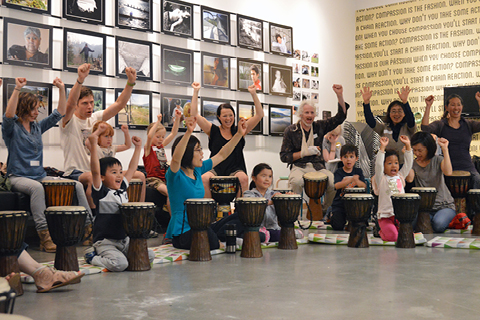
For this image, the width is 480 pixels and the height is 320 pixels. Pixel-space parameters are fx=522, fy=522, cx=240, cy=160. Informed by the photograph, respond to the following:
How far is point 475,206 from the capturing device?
5.32 m

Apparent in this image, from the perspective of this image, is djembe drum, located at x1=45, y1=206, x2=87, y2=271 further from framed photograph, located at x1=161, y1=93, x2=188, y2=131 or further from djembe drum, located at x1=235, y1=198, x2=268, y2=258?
framed photograph, located at x1=161, y1=93, x2=188, y2=131

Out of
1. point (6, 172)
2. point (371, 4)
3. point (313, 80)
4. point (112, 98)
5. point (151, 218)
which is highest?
point (371, 4)

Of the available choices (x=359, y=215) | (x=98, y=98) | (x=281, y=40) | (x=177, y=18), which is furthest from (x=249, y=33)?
(x=359, y=215)

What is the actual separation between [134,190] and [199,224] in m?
1.45

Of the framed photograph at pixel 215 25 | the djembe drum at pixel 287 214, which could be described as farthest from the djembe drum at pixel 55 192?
the framed photograph at pixel 215 25

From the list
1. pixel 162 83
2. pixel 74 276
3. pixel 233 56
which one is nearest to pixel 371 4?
pixel 233 56

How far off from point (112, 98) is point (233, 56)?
2.31 meters

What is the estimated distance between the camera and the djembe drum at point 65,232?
3.23m

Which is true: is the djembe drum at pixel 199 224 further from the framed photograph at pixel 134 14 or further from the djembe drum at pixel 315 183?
the framed photograph at pixel 134 14

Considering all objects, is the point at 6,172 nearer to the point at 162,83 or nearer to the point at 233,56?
the point at 162,83

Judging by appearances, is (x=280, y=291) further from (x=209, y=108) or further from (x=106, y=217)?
(x=209, y=108)

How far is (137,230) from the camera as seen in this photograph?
3527 mm

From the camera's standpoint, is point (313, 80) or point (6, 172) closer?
point (6, 172)

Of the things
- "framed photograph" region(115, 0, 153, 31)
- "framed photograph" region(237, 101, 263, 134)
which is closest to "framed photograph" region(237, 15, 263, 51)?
"framed photograph" region(237, 101, 263, 134)
